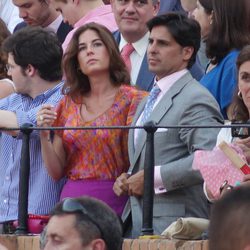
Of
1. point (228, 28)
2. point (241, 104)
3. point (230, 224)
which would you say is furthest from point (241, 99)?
point (230, 224)

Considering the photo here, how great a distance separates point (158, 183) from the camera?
8898mm

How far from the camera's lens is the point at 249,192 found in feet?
16.9

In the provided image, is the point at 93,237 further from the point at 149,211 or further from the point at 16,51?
the point at 16,51

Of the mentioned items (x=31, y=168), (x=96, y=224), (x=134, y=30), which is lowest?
(x=96, y=224)

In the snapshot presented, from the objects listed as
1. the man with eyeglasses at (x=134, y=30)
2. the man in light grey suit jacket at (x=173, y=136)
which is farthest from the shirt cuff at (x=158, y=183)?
the man with eyeglasses at (x=134, y=30)

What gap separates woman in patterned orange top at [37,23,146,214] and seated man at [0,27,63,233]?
0.77 feet

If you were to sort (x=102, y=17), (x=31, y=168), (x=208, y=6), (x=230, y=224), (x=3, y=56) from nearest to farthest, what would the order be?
(x=230, y=224), (x=31, y=168), (x=208, y=6), (x=3, y=56), (x=102, y=17)

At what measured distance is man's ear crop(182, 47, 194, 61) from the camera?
30.5 ft

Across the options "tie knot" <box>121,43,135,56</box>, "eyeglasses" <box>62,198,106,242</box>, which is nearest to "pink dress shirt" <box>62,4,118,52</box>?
"tie knot" <box>121,43,135,56</box>

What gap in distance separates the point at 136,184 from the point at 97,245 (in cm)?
188

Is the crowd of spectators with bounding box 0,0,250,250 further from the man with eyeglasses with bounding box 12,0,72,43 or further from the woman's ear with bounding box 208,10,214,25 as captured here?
the man with eyeglasses with bounding box 12,0,72,43

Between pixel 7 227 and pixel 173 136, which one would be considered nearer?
pixel 173 136

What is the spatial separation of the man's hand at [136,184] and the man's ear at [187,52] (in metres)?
0.96

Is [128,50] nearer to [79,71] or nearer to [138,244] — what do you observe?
[79,71]
